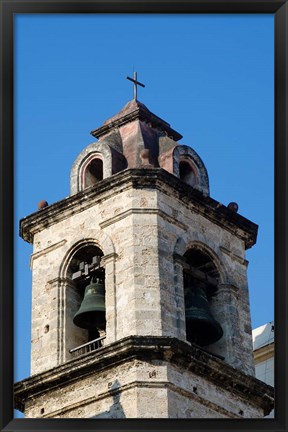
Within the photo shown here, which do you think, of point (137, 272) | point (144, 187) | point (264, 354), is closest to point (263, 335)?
point (264, 354)

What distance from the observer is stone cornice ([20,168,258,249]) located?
74.7 ft

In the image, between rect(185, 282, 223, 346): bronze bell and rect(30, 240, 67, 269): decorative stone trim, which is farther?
rect(30, 240, 67, 269): decorative stone trim

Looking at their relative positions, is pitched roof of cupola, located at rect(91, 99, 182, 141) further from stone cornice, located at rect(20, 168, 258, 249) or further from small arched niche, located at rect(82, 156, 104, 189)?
stone cornice, located at rect(20, 168, 258, 249)

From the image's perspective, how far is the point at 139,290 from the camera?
21.5 meters

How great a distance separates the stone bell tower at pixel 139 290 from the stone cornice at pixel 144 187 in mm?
25

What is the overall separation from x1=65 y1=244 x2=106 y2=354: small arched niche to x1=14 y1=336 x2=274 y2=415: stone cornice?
3.54 ft

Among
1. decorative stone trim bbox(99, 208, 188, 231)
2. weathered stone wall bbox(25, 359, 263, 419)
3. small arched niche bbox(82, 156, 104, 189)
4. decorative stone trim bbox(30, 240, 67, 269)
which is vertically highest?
small arched niche bbox(82, 156, 104, 189)

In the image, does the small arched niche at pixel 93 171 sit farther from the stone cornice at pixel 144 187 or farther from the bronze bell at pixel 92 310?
the bronze bell at pixel 92 310

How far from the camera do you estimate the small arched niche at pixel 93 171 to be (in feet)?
81.1

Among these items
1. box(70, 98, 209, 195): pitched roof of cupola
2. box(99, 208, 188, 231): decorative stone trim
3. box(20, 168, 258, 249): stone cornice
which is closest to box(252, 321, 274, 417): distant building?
box(20, 168, 258, 249): stone cornice

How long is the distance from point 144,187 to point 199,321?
2833mm

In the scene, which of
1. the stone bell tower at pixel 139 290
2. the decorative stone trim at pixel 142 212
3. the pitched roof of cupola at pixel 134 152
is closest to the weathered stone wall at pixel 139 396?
the stone bell tower at pixel 139 290

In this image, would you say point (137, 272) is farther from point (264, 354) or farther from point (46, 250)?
point (264, 354)
